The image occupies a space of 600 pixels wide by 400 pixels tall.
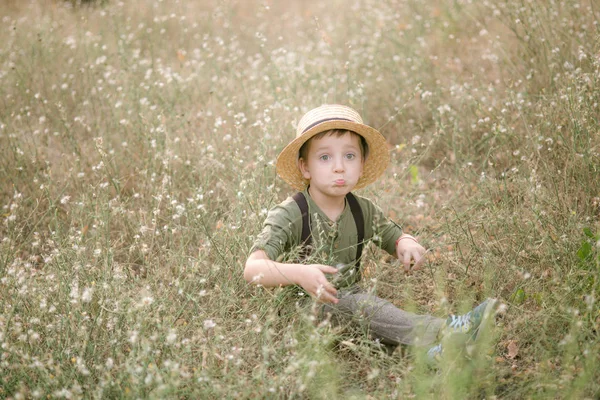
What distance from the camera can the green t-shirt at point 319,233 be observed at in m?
3.06

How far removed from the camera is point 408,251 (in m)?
3.30

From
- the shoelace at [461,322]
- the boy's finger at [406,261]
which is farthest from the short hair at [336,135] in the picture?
the shoelace at [461,322]

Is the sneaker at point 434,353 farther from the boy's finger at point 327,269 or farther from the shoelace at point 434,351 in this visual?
the boy's finger at point 327,269

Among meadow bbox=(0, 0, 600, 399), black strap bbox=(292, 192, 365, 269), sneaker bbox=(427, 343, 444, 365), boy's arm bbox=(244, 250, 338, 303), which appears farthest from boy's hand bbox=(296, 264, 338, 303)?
sneaker bbox=(427, 343, 444, 365)

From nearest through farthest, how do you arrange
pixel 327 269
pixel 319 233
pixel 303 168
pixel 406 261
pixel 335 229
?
pixel 327 269 → pixel 335 229 → pixel 319 233 → pixel 406 261 → pixel 303 168

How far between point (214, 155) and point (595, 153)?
2665 millimetres

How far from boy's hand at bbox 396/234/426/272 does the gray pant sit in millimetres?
293

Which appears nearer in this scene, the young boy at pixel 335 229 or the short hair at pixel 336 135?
the young boy at pixel 335 229

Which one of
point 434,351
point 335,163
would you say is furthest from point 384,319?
point 335,163

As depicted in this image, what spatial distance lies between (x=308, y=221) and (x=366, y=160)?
0.55m

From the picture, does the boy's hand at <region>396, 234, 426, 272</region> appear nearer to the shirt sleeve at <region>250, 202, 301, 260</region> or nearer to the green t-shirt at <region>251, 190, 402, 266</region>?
the green t-shirt at <region>251, 190, 402, 266</region>

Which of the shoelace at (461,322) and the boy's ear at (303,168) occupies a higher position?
the boy's ear at (303,168)

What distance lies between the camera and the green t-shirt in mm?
3057

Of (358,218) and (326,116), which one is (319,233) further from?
(326,116)
